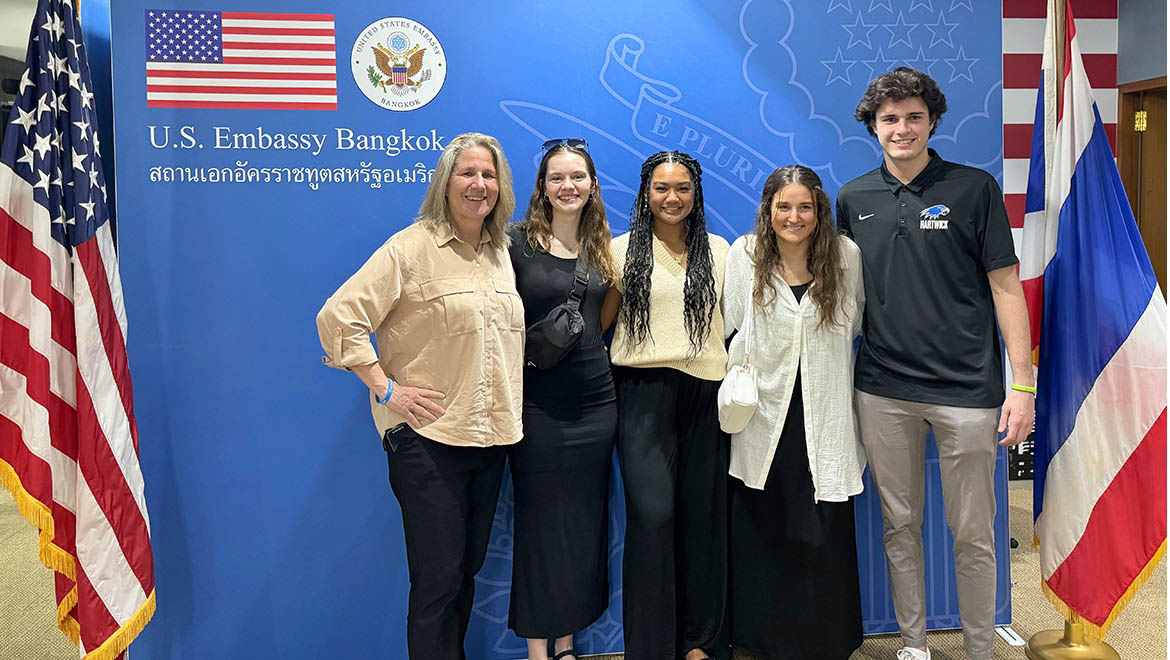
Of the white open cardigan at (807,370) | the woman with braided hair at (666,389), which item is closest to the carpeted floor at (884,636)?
the woman with braided hair at (666,389)

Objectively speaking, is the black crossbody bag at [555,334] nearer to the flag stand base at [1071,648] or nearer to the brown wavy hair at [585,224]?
the brown wavy hair at [585,224]

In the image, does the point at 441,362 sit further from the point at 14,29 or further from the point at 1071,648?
the point at 14,29

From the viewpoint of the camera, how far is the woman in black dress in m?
2.66

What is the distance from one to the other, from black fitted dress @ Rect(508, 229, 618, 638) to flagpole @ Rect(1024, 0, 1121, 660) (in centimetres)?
164

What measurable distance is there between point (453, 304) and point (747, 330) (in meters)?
0.97

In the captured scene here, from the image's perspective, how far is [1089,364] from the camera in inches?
110

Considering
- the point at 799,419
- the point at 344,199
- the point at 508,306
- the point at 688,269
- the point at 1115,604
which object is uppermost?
the point at 344,199

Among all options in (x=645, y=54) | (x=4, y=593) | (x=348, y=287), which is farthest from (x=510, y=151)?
(x=4, y=593)

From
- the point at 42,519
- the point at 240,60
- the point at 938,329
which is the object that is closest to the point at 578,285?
the point at 938,329

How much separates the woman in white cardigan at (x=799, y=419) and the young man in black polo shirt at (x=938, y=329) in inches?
4.1

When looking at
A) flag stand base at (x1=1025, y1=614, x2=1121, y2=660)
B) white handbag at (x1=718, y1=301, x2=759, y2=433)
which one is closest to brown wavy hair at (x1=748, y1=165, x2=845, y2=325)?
white handbag at (x1=718, y1=301, x2=759, y2=433)

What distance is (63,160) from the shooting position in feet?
8.23

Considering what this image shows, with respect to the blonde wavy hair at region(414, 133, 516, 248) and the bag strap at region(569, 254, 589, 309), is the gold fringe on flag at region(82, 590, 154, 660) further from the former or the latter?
the bag strap at region(569, 254, 589, 309)

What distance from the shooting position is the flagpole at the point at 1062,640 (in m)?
2.92
